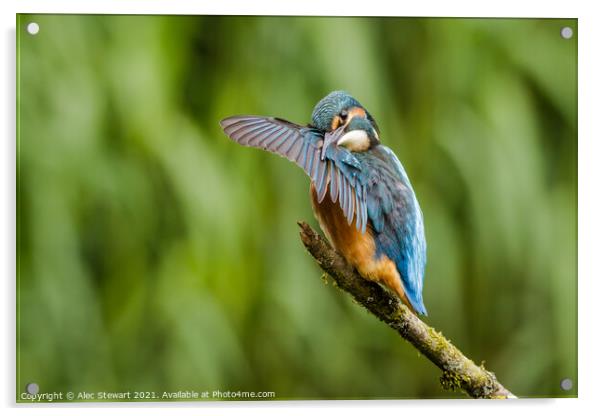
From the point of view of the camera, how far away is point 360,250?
194 centimetres

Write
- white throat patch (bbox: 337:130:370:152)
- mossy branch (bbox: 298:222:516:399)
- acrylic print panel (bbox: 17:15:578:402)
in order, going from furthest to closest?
1. acrylic print panel (bbox: 17:15:578:402)
2. white throat patch (bbox: 337:130:370:152)
3. mossy branch (bbox: 298:222:516:399)

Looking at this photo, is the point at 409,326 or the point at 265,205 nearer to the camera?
the point at 409,326

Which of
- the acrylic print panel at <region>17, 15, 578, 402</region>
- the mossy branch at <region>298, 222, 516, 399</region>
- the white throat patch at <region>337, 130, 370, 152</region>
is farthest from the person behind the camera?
the acrylic print panel at <region>17, 15, 578, 402</region>

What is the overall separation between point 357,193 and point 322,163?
0.11 metres

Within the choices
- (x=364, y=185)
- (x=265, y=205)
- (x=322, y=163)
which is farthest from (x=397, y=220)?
(x=265, y=205)

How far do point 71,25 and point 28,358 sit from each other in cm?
85

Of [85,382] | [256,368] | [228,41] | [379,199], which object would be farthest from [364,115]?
[85,382]

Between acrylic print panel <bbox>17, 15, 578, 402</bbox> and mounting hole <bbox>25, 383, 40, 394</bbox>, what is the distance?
1 cm

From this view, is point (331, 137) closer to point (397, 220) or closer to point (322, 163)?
point (322, 163)

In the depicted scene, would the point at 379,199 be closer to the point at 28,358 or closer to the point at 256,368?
the point at 256,368

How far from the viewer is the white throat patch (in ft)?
6.60

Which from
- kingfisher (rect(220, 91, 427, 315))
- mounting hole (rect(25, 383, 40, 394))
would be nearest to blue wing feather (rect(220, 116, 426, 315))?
kingfisher (rect(220, 91, 427, 315))

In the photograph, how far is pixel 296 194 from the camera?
86.4 inches

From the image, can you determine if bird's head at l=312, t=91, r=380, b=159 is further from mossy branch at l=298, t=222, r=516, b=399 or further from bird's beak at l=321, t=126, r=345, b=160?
mossy branch at l=298, t=222, r=516, b=399
